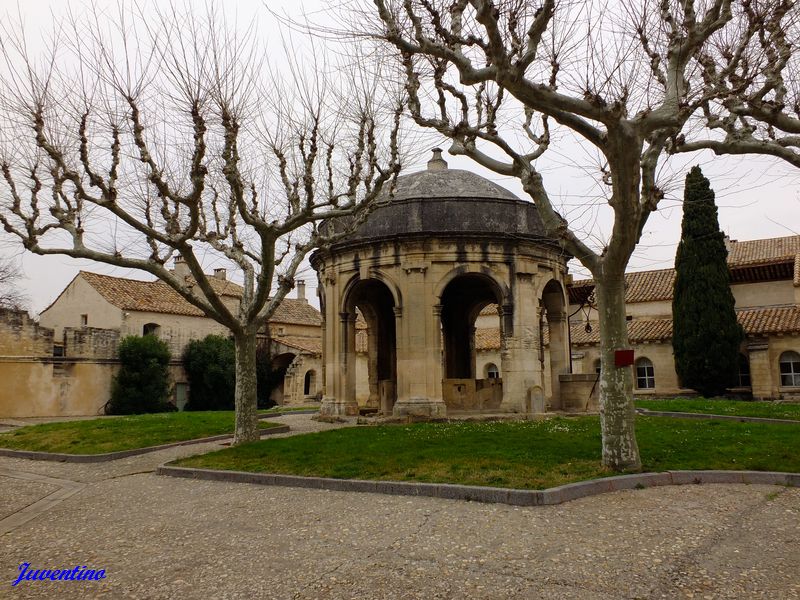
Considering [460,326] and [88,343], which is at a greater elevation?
[88,343]

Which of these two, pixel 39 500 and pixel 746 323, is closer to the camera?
pixel 39 500

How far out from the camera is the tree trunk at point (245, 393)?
13.8 meters

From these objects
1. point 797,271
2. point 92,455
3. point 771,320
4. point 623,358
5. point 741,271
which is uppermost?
point 741,271

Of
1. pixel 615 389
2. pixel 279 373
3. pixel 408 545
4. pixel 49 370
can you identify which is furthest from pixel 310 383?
pixel 408 545

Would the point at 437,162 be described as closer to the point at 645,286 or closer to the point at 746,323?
the point at 746,323

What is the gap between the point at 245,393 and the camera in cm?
1388

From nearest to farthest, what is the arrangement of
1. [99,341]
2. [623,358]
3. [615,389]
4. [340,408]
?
1. [623,358]
2. [615,389]
3. [340,408]
4. [99,341]

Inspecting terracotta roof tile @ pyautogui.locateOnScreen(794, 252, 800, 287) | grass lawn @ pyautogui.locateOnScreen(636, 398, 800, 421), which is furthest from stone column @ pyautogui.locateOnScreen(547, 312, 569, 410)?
terracotta roof tile @ pyautogui.locateOnScreen(794, 252, 800, 287)

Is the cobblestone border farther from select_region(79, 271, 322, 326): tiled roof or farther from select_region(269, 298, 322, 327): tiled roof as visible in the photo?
select_region(269, 298, 322, 327): tiled roof

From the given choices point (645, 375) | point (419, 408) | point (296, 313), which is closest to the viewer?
point (419, 408)

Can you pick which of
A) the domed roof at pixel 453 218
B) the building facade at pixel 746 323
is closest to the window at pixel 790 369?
the building facade at pixel 746 323

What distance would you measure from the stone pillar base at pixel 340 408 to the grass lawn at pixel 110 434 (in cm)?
213

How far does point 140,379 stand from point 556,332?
24021 mm

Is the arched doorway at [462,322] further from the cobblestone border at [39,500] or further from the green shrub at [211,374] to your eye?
the green shrub at [211,374]
